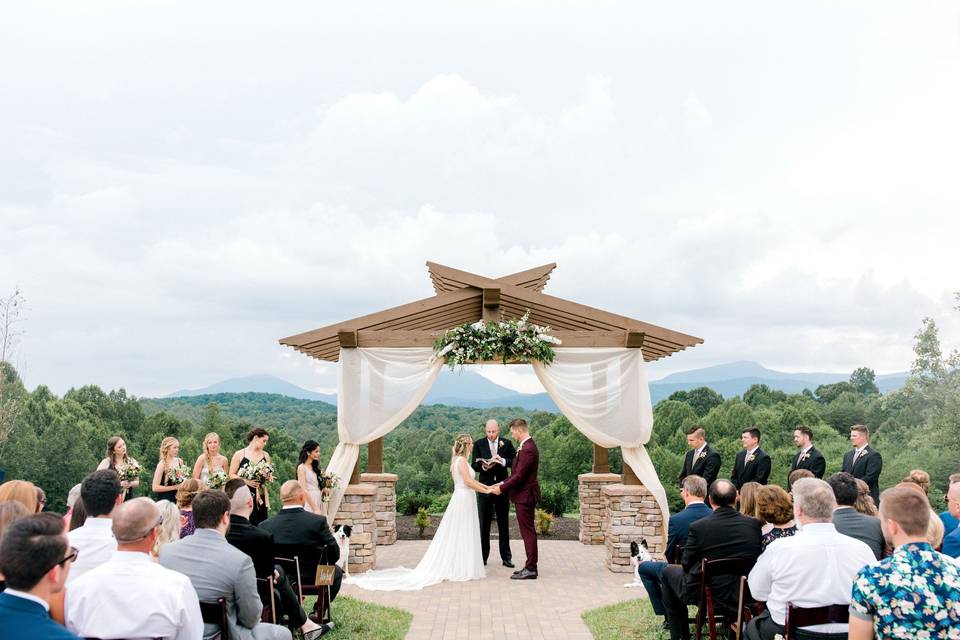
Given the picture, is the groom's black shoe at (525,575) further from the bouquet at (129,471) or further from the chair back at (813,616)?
the chair back at (813,616)

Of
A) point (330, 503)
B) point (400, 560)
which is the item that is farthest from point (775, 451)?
point (330, 503)

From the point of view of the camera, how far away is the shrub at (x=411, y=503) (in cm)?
1554

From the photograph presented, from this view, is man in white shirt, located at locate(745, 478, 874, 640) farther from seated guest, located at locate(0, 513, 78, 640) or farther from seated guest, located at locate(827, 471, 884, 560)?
seated guest, located at locate(0, 513, 78, 640)

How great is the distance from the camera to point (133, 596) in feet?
10.8

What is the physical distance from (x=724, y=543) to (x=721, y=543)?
0.07 feet

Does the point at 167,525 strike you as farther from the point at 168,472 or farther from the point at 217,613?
the point at 168,472

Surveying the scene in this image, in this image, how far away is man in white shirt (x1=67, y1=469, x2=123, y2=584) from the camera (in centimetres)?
409

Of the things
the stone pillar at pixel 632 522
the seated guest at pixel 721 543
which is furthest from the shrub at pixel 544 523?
the seated guest at pixel 721 543

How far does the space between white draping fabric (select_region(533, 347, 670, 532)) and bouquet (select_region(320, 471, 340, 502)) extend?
2978mm

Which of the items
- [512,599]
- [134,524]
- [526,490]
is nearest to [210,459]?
[512,599]

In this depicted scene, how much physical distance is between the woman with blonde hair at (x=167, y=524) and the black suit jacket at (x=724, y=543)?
3509 mm

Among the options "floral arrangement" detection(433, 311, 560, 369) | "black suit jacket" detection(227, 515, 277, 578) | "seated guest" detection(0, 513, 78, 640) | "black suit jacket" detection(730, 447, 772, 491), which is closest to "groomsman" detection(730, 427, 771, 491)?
"black suit jacket" detection(730, 447, 772, 491)

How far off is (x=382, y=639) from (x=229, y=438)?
21.6 m

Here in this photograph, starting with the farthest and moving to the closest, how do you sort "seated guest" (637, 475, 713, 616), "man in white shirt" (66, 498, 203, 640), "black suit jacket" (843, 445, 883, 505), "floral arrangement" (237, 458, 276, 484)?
1. "black suit jacket" (843, 445, 883, 505)
2. "floral arrangement" (237, 458, 276, 484)
3. "seated guest" (637, 475, 713, 616)
4. "man in white shirt" (66, 498, 203, 640)
